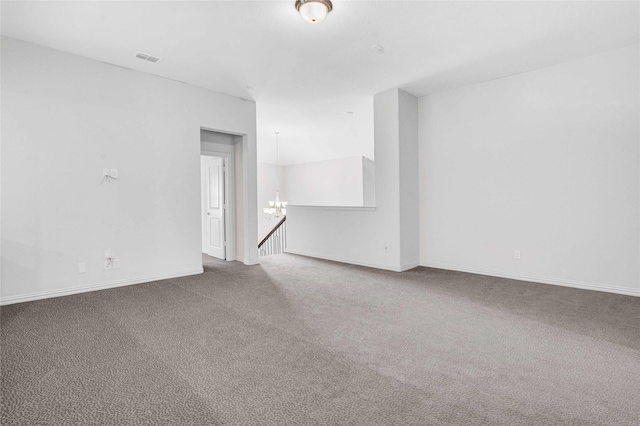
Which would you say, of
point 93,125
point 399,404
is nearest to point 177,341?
point 399,404

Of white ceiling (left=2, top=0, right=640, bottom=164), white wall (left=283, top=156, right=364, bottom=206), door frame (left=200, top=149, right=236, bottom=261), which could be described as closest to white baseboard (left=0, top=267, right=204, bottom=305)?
door frame (left=200, top=149, right=236, bottom=261)

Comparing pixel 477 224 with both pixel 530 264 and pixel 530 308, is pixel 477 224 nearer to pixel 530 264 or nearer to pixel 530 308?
pixel 530 264

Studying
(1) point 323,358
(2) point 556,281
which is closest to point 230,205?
(1) point 323,358

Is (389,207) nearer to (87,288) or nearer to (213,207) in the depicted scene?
(213,207)

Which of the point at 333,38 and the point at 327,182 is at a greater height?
the point at 333,38

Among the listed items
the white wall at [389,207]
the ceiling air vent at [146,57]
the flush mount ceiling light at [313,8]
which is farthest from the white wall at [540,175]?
the ceiling air vent at [146,57]

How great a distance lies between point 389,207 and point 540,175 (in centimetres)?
214

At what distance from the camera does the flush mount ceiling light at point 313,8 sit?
9.55ft

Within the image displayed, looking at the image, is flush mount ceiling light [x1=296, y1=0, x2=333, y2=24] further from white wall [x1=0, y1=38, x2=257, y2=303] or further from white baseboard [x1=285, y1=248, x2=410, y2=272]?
white baseboard [x1=285, y1=248, x2=410, y2=272]

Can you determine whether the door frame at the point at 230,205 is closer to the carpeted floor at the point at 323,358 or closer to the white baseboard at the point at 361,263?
the white baseboard at the point at 361,263

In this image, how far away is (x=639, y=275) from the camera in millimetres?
3896

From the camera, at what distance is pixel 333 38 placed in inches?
145

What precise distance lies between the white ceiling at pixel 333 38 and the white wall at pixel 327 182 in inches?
186

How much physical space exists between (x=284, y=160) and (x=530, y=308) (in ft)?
30.4
